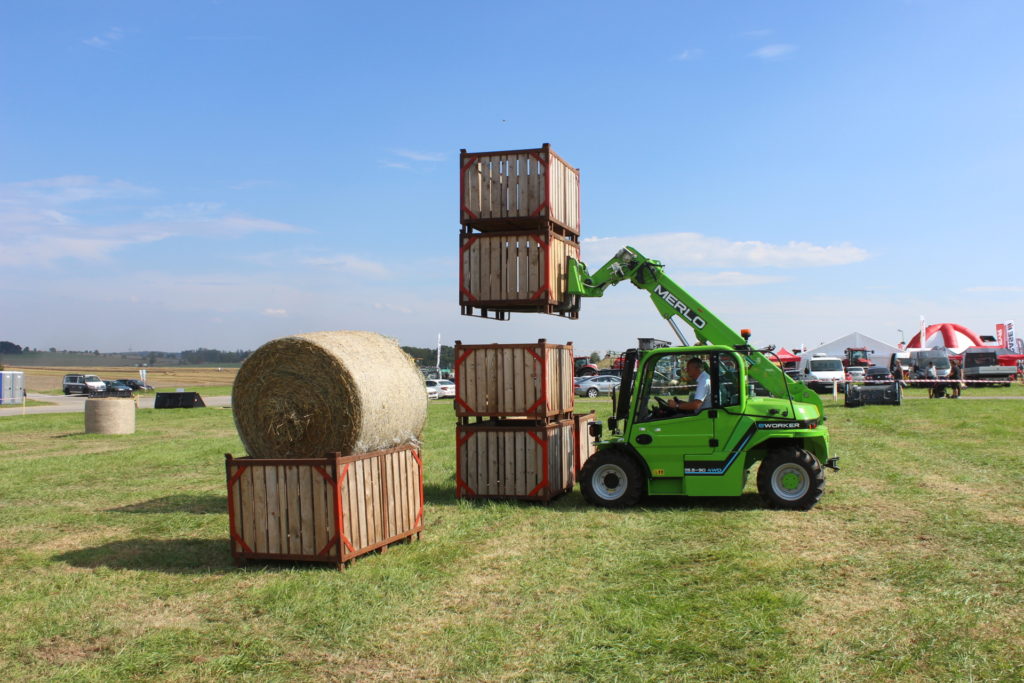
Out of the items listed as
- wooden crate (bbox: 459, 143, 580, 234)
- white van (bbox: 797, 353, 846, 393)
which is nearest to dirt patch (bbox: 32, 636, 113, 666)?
wooden crate (bbox: 459, 143, 580, 234)

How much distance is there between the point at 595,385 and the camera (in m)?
44.7

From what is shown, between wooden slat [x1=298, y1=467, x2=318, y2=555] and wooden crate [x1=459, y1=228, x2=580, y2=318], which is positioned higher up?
wooden crate [x1=459, y1=228, x2=580, y2=318]

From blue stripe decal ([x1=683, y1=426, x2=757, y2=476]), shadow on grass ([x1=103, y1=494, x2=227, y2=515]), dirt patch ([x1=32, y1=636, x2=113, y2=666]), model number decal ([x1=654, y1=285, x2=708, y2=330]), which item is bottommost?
dirt patch ([x1=32, y1=636, x2=113, y2=666])

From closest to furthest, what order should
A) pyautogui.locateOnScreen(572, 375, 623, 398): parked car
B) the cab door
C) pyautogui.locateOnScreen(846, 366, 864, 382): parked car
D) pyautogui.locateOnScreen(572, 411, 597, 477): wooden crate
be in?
the cab door, pyautogui.locateOnScreen(572, 411, 597, 477): wooden crate, pyautogui.locateOnScreen(572, 375, 623, 398): parked car, pyautogui.locateOnScreen(846, 366, 864, 382): parked car

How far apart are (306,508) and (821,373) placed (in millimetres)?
38251

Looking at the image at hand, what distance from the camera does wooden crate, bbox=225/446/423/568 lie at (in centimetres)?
777

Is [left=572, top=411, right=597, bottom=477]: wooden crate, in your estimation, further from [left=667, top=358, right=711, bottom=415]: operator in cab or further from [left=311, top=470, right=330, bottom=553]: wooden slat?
[left=311, top=470, right=330, bottom=553]: wooden slat

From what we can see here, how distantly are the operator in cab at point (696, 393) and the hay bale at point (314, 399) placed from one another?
3.74 meters

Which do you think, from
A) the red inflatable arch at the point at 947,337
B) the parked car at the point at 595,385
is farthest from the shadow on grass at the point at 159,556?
the red inflatable arch at the point at 947,337

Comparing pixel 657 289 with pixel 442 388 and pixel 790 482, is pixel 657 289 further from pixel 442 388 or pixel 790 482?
pixel 442 388

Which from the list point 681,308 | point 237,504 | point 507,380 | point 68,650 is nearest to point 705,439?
point 681,308

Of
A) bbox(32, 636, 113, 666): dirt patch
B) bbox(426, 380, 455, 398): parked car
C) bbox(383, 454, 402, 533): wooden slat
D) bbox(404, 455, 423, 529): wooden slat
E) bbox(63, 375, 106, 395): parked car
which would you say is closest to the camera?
bbox(32, 636, 113, 666): dirt patch

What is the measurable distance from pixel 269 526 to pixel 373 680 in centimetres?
317

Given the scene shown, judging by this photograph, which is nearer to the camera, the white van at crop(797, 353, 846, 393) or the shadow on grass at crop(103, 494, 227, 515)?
the shadow on grass at crop(103, 494, 227, 515)
